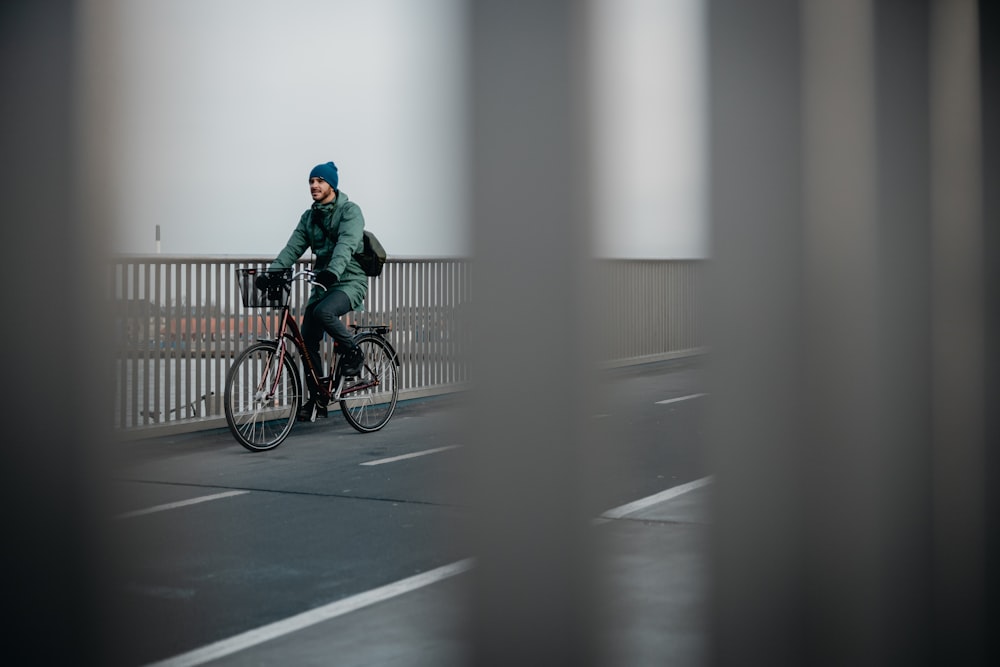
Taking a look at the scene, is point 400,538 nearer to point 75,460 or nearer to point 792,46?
point 75,460

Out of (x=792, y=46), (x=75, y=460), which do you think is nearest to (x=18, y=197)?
(x=75, y=460)

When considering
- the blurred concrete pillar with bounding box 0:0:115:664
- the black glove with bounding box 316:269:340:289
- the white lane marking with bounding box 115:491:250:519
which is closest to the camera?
the blurred concrete pillar with bounding box 0:0:115:664

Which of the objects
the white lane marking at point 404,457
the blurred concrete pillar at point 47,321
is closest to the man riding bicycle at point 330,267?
the white lane marking at point 404,457

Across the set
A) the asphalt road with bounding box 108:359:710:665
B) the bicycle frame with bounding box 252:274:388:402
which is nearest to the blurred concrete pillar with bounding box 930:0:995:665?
the asphalt road with bounding box 108:359:710:665

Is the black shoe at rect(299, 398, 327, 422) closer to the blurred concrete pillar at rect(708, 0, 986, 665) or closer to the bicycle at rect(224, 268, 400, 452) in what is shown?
the bicycle at rect(224, 268, 400, 452)

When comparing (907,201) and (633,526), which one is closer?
(907,201)

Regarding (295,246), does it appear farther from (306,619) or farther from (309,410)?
(306,619)

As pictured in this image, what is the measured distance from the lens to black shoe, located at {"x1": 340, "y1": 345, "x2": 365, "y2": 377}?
25.5 feet

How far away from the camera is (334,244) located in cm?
749

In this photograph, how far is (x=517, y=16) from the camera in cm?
194

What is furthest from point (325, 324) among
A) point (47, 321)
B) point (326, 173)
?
point (47, 321)

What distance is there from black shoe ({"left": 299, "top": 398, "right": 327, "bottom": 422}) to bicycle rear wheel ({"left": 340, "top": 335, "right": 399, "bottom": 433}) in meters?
0.12

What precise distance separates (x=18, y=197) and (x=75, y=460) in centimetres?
58

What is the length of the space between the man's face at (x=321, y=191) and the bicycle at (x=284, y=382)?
43cm
